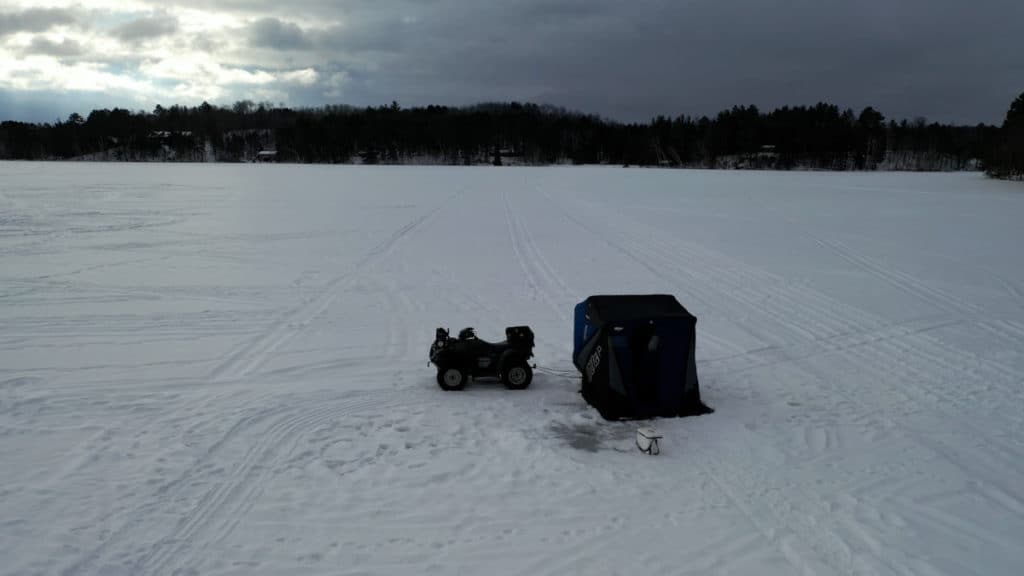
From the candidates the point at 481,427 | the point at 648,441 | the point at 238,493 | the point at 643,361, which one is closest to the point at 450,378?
the point at 481,427

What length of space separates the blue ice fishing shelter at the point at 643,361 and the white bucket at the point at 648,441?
64 centimetres

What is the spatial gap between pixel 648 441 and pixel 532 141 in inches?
4777

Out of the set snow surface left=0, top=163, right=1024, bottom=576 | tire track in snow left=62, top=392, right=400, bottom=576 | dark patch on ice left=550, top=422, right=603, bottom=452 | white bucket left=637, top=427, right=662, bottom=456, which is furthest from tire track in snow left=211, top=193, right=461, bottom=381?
white bucket left=637, top=427, right=662, bottom=456

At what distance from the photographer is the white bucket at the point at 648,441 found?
17.2ft

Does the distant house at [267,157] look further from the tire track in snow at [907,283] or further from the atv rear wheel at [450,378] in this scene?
the atv rear wheel at [450,378]

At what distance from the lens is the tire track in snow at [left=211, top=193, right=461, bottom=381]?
23.7 ft

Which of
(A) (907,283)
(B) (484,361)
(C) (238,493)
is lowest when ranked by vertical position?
(C) (238,493)

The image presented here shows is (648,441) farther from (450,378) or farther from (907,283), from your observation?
(907,283)

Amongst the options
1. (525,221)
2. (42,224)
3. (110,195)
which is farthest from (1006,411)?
(110,195)

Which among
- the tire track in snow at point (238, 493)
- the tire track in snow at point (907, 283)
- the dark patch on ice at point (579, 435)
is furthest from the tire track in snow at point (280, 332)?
the tire track in snow at point (907, 283)

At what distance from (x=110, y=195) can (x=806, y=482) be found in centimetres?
3373

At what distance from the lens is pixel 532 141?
403 ft

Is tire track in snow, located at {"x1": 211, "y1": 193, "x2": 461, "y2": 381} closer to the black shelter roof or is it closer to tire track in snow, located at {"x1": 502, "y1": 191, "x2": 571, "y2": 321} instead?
tire track in snow, located at {"x1": 502, "y1": 191, "x2": 571, "y2": 321}

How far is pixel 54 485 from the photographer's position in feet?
15.3
